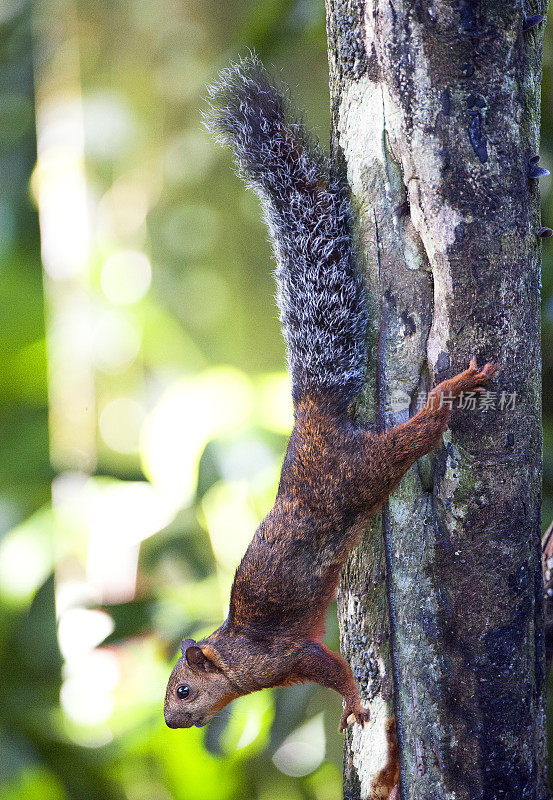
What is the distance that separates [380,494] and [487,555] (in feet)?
0.53

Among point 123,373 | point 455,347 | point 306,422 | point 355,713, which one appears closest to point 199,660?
point 355,713

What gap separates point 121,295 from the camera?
2055 mm

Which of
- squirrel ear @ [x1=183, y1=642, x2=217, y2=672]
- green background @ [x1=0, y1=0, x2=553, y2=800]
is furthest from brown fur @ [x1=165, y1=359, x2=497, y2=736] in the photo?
green background @ [x1=0, y1=0, x2=553, y2=800]

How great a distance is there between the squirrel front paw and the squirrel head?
167 mm

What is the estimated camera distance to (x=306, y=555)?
0.92m

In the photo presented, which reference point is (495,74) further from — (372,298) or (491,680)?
(491,680)

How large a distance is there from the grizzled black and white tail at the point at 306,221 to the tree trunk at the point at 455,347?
0.03m

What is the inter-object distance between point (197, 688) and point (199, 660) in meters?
0.05

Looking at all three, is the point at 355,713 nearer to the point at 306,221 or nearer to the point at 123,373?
the point at 306,221

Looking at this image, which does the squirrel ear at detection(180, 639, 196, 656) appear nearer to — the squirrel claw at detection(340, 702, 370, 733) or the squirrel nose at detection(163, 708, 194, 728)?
the squirrel nose at detection(163, 708, 194, 728)

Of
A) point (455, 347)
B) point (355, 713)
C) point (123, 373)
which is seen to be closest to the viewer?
point (455, 347)

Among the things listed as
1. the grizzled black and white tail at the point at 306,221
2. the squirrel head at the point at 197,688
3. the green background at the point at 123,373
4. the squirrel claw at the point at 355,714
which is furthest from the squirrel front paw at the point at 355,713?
the green background at the point at 123,373

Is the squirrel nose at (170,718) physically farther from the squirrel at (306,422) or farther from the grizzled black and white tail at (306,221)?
the grizzled black and white tail at (306,221)

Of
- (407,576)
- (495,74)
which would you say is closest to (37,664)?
(407,576)
